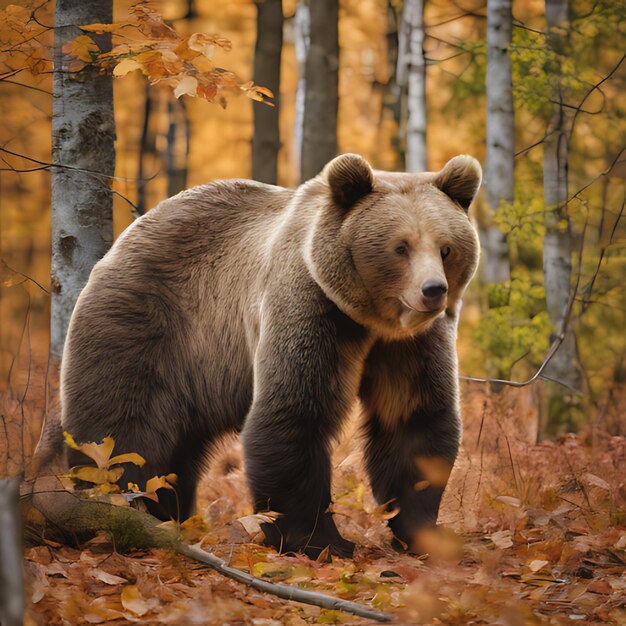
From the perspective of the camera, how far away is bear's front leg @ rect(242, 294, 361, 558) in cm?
462

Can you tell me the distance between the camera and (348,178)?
450cm

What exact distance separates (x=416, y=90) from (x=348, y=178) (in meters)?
7.81

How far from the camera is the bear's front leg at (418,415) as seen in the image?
15.9 ft

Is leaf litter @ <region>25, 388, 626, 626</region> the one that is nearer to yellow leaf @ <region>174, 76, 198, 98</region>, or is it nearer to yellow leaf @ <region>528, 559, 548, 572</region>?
yellow leaf @ <region>528, 559, 548, 572</region>

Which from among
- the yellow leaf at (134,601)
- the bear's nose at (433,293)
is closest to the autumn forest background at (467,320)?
the yellow leaf at (134,601)

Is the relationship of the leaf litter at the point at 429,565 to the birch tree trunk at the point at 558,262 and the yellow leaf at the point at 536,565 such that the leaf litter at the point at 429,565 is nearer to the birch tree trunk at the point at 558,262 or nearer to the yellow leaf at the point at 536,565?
the yellow leaf at the point at 536,565

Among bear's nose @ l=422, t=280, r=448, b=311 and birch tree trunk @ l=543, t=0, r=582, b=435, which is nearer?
bear's nose @ l=422, t=280, r=448, b=311

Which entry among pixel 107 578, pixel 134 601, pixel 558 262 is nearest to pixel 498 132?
pixel 558 262

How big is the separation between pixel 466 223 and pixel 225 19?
15.9 meters

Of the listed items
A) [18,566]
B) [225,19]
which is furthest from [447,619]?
[225,19]

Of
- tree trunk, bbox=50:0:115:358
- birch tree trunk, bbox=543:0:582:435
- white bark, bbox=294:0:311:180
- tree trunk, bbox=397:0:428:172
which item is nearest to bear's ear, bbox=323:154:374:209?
tree trunk, bbox=50:0:115:358

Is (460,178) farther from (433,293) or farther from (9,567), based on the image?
(9,567)

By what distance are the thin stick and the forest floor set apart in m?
0.09

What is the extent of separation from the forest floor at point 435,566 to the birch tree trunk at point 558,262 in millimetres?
2302
